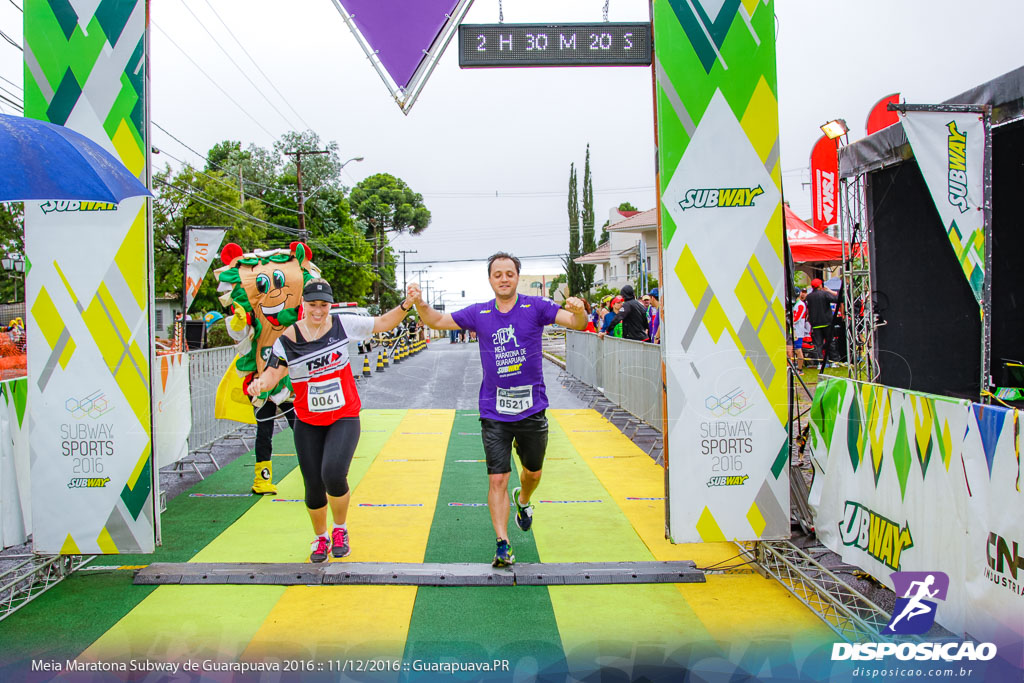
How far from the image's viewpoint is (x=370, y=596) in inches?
170

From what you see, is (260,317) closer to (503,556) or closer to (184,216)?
(503,556)

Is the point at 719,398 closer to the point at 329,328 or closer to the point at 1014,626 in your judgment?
the point at 1014,626

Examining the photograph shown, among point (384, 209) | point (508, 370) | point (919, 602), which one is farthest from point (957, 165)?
point (384, 209)

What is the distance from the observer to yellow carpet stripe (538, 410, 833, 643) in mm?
3885

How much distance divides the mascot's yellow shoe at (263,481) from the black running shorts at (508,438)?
3.20 metres

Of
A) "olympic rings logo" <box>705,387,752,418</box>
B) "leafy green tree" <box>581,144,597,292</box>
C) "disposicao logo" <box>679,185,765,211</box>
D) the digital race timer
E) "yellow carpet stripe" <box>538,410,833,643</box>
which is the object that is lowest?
"yellow carpet stripe" <box>538,410,833,643</box>

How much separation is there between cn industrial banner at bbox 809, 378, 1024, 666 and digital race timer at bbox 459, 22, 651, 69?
2737 millimetres

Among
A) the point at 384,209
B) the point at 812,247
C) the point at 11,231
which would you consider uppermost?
the point at 384,209

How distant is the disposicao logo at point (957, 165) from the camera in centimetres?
536

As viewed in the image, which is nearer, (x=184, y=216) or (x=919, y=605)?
(x=919, y=605)

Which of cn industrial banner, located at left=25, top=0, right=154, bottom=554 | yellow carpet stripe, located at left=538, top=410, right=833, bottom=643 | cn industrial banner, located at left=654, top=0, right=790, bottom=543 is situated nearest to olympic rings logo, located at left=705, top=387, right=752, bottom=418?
cn industrial banner, located at left=654, top=0, right=790, bottom=543

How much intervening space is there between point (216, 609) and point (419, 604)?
4.02 feet

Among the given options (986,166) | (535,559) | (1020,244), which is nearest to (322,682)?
(535,559)

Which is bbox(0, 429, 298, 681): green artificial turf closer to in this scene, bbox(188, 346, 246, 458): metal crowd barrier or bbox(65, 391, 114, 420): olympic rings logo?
bbox(65, 391, 114, 420): olympic rings logo
